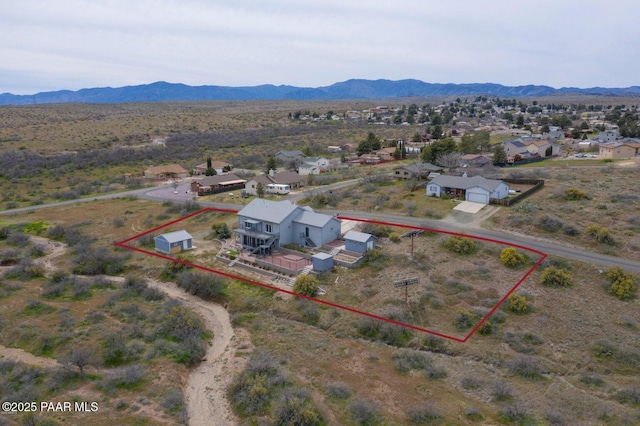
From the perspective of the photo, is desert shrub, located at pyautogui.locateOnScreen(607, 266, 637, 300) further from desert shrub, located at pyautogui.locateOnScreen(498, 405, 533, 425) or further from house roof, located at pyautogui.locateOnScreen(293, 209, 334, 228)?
house roof, located at pyautogui.locateOnScreen(293, 209, 334, 228)

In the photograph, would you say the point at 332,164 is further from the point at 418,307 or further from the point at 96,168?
the point at 418,307

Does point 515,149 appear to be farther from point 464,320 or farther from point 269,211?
point 464,320

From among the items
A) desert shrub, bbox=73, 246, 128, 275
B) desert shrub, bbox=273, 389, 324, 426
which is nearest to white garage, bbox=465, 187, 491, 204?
desert shrub, bbox=273, 389, 324, 426

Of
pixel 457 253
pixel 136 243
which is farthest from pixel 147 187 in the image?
pixel 457 253

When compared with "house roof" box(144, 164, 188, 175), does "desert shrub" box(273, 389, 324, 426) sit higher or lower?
lower

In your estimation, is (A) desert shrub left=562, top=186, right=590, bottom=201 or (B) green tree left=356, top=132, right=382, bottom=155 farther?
(B) green tree left=356, top=132, right=382, bottom=155

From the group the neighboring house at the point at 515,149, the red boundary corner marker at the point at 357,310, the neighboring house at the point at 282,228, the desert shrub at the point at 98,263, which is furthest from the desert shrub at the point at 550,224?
the desert shrub at the point at 98,263

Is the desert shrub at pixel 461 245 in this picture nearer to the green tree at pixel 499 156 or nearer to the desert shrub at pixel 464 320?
the desert shrub at pixel 464 320
